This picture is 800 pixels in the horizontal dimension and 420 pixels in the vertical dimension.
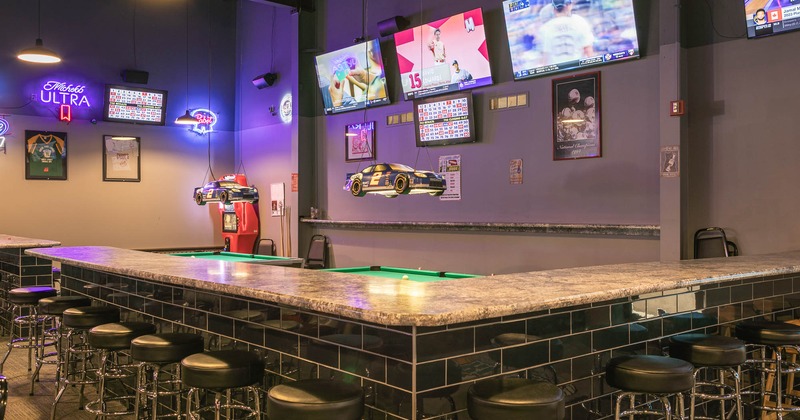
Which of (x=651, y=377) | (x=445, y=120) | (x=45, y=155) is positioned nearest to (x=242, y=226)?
(x=45, y=155)

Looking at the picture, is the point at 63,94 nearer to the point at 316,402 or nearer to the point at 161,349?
the point at 161,349

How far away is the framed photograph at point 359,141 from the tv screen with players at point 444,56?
2.92 ft

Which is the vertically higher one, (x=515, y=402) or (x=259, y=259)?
(x=259, y=259)

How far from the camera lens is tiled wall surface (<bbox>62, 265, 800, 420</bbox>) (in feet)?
7.82

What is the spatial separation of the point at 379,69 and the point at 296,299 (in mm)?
5831

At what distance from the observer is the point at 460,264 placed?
7.23 meters

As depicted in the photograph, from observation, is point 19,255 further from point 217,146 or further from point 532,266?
point 532,266

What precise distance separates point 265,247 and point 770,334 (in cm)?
762

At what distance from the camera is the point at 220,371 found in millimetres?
2707

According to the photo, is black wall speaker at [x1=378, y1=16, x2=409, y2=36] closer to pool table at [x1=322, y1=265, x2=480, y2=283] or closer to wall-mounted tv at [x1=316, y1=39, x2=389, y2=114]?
wall-mounted tv at [x1=316, y1=39, x2=389, y2=114]

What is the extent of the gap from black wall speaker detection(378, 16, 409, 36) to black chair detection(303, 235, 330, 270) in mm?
2930

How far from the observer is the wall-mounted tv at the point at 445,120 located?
7.00m

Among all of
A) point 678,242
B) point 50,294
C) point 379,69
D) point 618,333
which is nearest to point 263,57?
point 379,69

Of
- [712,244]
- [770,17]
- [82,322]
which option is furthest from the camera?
[712,244]
